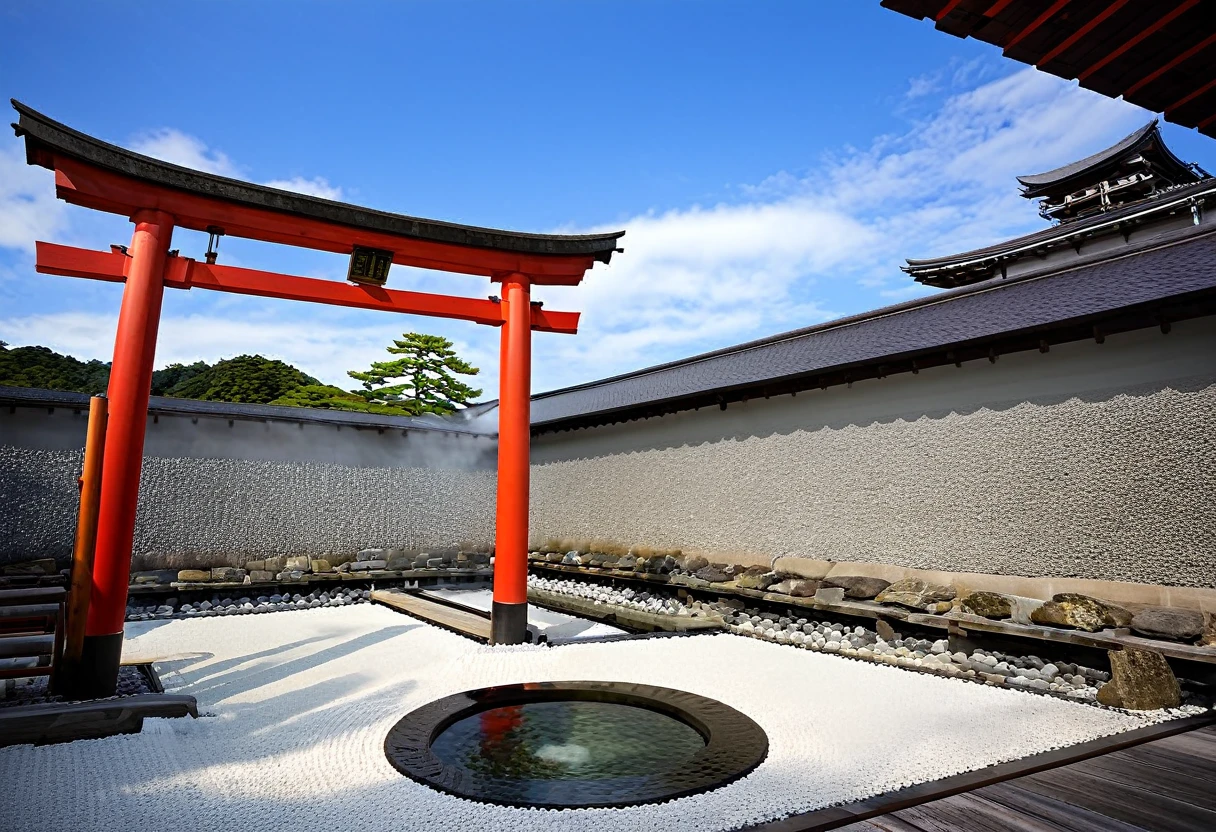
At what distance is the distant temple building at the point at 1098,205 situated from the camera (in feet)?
37.1

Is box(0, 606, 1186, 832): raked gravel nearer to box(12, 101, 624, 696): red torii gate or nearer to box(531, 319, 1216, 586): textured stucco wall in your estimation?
box(12, 101, 624, 696): red torii gate

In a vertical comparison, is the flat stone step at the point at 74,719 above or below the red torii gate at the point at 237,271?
below

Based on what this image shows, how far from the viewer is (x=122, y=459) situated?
4438 mm

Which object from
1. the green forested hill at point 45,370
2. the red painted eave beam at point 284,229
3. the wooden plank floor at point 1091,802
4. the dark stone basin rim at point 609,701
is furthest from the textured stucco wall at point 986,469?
the green forested hill at point 45,370

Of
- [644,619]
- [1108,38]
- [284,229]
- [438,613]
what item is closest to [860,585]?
[644,619]

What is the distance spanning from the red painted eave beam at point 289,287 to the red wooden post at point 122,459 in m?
0.20

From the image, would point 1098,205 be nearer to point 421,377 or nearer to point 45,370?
point 421,377

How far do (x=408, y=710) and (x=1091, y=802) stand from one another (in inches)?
143

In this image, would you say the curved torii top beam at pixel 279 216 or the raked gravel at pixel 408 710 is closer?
the raked gravel at pixel 408 710

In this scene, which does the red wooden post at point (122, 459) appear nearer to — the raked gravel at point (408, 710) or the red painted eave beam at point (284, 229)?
the red painted eave beam at point (284, 229)

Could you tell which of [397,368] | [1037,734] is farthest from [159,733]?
[397,368]

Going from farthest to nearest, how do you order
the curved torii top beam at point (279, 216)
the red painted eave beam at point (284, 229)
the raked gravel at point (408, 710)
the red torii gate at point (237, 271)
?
1. the red painted eave beam at point (284, 229)
2. the curved torii top beam at point (279, 216)
3. the red torii gate at point (237, 271)
4. the raked gravel at point (408, 710)

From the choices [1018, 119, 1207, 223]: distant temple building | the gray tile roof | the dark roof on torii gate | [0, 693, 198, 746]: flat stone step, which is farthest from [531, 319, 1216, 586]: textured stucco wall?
[1018, 119, 1207, 223]: distant temple building

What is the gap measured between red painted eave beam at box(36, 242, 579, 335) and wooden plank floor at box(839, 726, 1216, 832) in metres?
5.29
